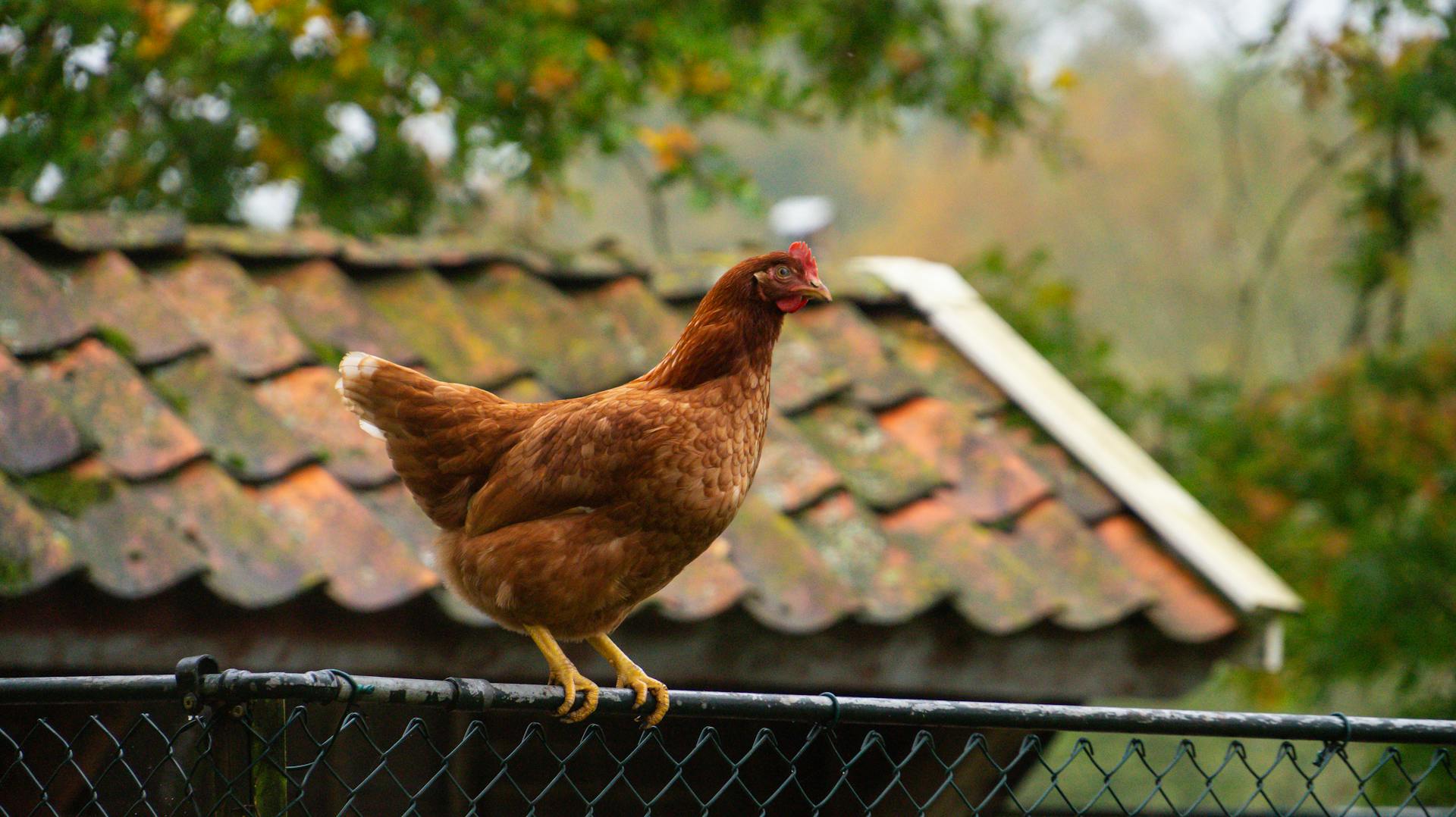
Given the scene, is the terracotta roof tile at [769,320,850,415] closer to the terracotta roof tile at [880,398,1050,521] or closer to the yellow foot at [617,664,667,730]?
the terracotta roof tile at [880,398,1050,521]

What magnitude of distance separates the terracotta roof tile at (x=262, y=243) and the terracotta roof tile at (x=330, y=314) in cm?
3

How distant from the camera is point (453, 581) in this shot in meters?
1.99

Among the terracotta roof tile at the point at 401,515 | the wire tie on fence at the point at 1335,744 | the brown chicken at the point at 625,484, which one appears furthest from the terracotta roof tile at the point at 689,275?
the wire tie on fence at the point at 1335,744

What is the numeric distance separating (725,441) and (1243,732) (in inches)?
29.6

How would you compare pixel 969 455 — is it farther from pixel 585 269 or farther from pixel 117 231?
pixel 117 231

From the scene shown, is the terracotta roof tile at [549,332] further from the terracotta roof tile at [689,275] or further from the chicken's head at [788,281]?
the chicken's head at [788,281]

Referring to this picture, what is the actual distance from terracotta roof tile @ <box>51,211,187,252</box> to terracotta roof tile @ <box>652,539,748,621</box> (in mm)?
1343

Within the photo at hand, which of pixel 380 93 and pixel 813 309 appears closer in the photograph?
pixel 813 309

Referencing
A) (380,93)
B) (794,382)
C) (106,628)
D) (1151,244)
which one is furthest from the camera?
(1151,244)

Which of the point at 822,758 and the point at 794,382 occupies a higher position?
the point at 794,382

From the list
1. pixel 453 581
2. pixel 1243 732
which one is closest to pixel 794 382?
pixel 453 581

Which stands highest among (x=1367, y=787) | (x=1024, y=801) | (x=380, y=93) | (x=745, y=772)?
(x=380, y=93)

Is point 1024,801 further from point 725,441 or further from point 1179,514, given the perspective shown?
point 725,441

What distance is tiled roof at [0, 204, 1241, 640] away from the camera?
2.40 meters
